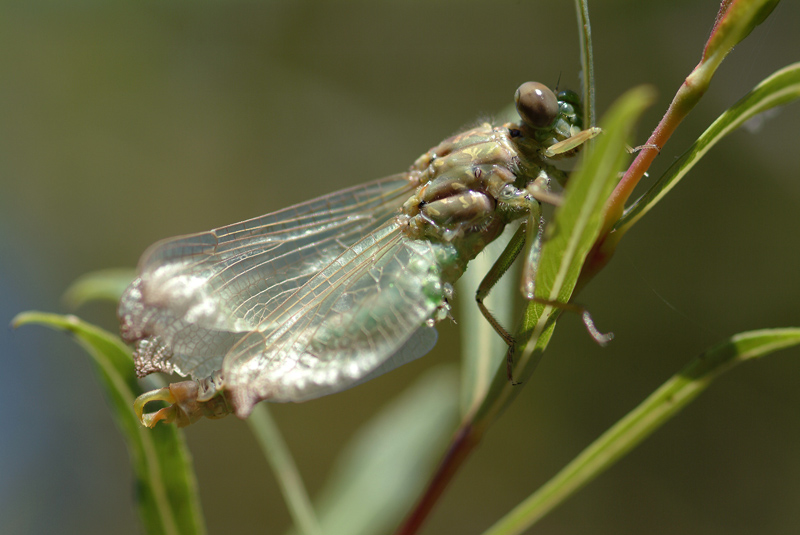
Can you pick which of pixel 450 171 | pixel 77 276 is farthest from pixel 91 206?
pixel 450 171

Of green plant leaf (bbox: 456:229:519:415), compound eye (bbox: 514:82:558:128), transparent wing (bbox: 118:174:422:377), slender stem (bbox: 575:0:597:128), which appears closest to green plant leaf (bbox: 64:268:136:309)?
transparent wing (bbox: 118:174:422:377)

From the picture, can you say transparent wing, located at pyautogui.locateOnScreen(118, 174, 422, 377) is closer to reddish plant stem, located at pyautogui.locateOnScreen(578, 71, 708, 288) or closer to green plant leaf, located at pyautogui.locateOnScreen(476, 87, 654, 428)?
green plant leaf, located at pyautogui.locateOnScreen(476, 87, 654, 428)

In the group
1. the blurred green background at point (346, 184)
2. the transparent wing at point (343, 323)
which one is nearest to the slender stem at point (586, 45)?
the transparent wing at point (343, 323)

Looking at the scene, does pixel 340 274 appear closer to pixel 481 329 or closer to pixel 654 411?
pixel 481 329

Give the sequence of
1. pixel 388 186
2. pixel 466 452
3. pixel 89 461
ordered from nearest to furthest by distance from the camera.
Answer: pixel 466 452 < pixel 388 186 < pixel 89 461

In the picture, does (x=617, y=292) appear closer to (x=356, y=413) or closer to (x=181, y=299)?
(x=356, y=413)

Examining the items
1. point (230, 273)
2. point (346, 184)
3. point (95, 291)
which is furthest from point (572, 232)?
point (346, 184)
